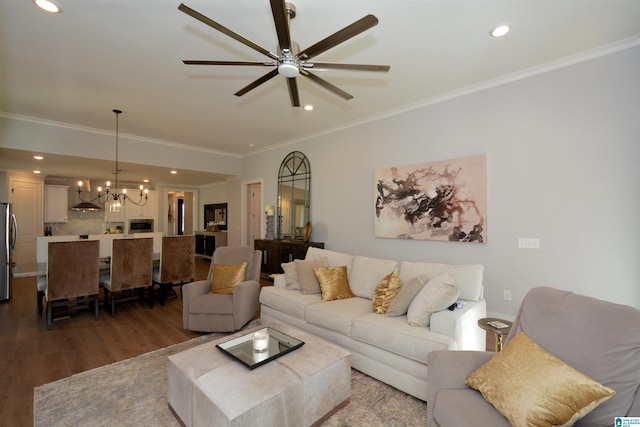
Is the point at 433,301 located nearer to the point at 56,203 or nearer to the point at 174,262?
the point at 174,262

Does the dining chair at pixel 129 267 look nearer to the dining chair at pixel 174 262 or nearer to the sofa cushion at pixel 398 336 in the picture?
the dining chair at pixel 174 262

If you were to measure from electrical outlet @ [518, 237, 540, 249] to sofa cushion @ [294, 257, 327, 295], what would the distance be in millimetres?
2307

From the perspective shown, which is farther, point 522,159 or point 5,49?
point 522,159

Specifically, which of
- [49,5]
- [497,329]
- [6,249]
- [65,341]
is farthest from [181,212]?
[497,329]

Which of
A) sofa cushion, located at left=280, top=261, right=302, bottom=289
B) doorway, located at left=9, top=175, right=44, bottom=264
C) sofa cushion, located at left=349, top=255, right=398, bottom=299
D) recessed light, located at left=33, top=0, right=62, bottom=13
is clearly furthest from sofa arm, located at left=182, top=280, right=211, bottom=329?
doorway, located at left=9, top=175, right=44, bottom=264

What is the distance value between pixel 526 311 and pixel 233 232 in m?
7.07

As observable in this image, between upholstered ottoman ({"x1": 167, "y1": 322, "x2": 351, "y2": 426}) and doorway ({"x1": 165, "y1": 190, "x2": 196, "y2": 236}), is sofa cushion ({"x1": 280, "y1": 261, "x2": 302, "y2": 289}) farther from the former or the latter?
doorway ({"x1": 165, "y1": 190, "x2": 196, "y2": 236})

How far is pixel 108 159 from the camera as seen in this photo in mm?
5312

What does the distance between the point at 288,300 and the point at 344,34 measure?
259 centimetres

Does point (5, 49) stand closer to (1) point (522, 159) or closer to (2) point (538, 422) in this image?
(2) point (538, 422)

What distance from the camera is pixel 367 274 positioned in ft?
10.5

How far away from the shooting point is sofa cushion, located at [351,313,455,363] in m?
2.07

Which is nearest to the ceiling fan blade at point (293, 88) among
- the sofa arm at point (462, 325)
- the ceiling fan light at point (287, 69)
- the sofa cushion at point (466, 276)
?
the ceiling fan light at point (287, 69)

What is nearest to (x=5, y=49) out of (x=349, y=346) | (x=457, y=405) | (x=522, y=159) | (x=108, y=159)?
(x=108, y=159)
